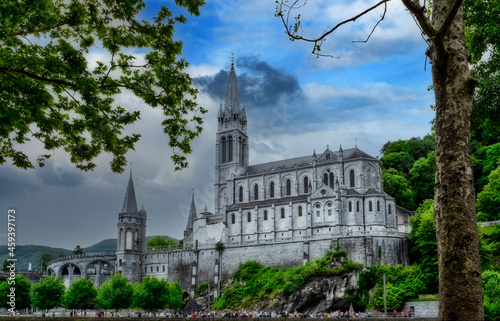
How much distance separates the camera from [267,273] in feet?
187

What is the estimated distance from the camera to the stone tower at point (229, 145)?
76.7 metres

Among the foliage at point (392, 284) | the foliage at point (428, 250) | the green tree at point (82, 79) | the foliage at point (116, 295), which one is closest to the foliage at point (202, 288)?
the foliage at point (116, 295)

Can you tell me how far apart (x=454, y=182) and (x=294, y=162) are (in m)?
66.5

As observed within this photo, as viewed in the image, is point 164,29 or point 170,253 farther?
point 170,253

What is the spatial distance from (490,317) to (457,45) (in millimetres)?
32119

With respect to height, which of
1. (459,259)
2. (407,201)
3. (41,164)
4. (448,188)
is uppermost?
(407,201)

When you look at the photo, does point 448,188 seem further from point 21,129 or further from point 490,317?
point 490,317

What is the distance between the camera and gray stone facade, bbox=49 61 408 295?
58253 millimetres

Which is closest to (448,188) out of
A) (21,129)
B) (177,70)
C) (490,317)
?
(177,70)

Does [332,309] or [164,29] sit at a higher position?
[164,29]

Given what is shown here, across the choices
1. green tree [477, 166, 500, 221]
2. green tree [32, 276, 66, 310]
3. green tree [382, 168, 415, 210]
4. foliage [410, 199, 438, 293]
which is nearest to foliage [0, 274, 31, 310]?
green tree [32, 276, 66, 310]

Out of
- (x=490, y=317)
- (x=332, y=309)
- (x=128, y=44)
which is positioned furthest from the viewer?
(x=332, y=309)

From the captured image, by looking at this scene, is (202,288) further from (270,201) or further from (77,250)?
(77,250)

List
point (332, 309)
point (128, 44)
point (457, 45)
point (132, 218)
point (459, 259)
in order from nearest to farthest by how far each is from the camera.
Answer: point (459, 259) < point (457, 45) < point (128, 44) < point (332, 309) < point (132, 218)
